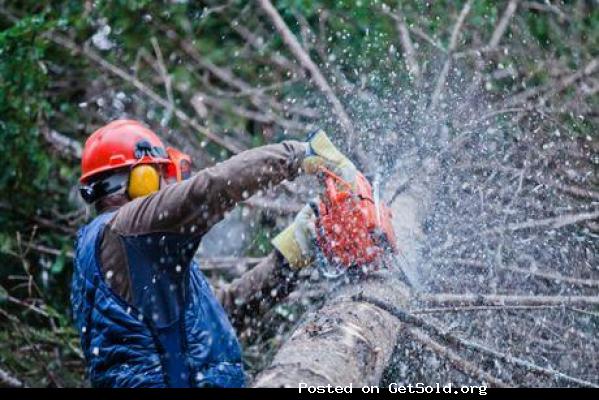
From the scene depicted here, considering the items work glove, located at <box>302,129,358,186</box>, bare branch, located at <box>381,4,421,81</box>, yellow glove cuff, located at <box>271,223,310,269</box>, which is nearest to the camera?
work glove, located at <box>302,129,358,186</box>

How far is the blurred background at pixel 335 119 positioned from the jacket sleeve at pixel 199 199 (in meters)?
1.04

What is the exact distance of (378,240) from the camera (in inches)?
121

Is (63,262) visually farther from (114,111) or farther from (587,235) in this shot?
(587,235)

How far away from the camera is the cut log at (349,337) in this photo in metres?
2.39

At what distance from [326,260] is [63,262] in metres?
2.84

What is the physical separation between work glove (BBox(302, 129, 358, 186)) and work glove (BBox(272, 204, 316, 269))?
0.25 meters

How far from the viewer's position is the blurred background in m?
4.05

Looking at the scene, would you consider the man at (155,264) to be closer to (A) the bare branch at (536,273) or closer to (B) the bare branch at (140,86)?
(A) the bare branch at (536,273)

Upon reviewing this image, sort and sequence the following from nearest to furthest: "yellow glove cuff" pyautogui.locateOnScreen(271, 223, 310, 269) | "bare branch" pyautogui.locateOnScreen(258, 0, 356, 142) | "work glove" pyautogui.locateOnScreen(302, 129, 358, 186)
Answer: "work glove" pyautogui.locateOnScreen(302, 129, 358, 186)
"yellow glove cuff" pyautogui.locateOnScreen(271, 223, 310, 269)
"bare branch" pyautogui.locateOnScreen(258, 0, 356, 142)

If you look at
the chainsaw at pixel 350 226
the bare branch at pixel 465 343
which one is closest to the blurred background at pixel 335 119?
the chainsaw at pixel 350 226

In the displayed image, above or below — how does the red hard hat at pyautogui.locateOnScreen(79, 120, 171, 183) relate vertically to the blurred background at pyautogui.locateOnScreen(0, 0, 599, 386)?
above

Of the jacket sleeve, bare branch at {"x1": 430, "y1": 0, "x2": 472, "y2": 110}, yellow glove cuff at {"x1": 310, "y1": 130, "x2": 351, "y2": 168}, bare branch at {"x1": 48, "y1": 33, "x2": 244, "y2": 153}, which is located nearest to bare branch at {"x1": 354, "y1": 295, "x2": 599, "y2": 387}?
yellow glove cuff at {"x1": 310, "y1": 130, "x2": 351, "y2": 168}

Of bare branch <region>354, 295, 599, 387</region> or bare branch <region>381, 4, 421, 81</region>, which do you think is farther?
bare branch <region>381, 4, 421, 81</region>

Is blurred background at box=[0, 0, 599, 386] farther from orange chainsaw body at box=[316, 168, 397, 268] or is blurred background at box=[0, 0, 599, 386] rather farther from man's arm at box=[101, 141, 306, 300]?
man's arm at box=[101, 141, 306, 300]
